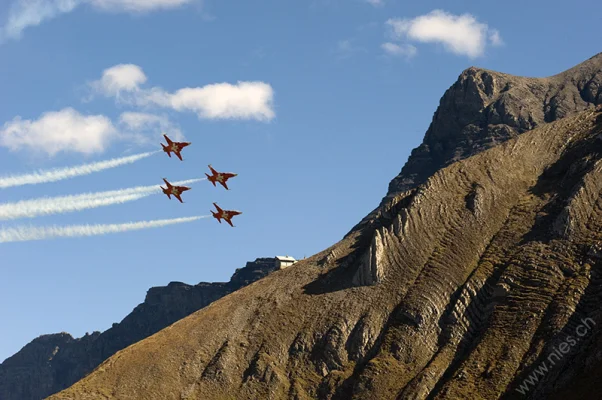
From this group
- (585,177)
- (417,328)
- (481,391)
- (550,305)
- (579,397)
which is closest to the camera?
(579,397)

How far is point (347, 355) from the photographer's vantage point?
580 ft

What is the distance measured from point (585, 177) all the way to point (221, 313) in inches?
3142

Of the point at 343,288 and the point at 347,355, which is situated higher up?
the point at 343,288

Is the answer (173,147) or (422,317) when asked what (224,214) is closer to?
(173,147)

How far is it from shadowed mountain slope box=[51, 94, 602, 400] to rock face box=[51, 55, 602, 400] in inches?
10.8

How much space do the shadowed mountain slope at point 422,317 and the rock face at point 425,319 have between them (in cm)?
27

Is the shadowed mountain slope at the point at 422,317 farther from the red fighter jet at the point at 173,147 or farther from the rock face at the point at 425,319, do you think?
the red fighter jet at the point at 173,147

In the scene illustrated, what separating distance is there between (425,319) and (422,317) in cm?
67

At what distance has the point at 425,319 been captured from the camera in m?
174

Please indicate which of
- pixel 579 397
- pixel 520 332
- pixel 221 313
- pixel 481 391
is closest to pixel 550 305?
pixel 520 332

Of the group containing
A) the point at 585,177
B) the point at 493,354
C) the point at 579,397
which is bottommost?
the point at 579,397

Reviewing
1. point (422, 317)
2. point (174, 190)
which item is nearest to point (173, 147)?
point (174, 190)

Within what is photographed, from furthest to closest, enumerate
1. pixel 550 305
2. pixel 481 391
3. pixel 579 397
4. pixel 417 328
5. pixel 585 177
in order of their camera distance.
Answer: pixel 585 177 → pixel 417 328 → pixel 550 305 → pixel 481 391 → pixel 579 397

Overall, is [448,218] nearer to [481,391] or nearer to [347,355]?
[347,355]
